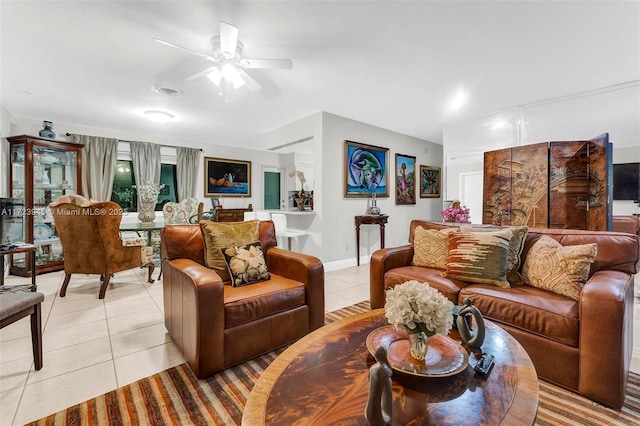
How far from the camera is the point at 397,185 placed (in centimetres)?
543

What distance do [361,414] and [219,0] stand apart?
241 cm

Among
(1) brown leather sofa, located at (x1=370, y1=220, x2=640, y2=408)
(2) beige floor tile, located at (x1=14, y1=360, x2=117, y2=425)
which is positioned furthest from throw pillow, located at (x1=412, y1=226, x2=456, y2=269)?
(2) beige floor tile, located at (x1=14, y1=360, x2=117, y2=425)

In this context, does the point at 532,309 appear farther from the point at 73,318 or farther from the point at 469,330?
the point at 73,318

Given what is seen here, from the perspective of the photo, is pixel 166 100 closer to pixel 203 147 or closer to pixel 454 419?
pixel 203 147

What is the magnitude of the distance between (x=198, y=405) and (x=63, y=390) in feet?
2.72

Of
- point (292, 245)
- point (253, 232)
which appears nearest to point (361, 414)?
point (253, 232)

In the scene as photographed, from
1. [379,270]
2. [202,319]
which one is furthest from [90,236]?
[379,270]

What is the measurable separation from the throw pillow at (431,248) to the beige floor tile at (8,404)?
271 centimetres

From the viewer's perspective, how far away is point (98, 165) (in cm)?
486

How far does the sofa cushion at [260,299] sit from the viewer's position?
68.7 inches

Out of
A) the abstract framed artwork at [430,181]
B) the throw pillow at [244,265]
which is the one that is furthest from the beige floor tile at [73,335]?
the abstract framed artwork at [430,181]

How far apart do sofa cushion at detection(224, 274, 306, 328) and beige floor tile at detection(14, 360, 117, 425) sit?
0.77m

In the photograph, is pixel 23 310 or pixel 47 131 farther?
pixel 47 131

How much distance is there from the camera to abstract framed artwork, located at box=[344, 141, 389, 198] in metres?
4.51
